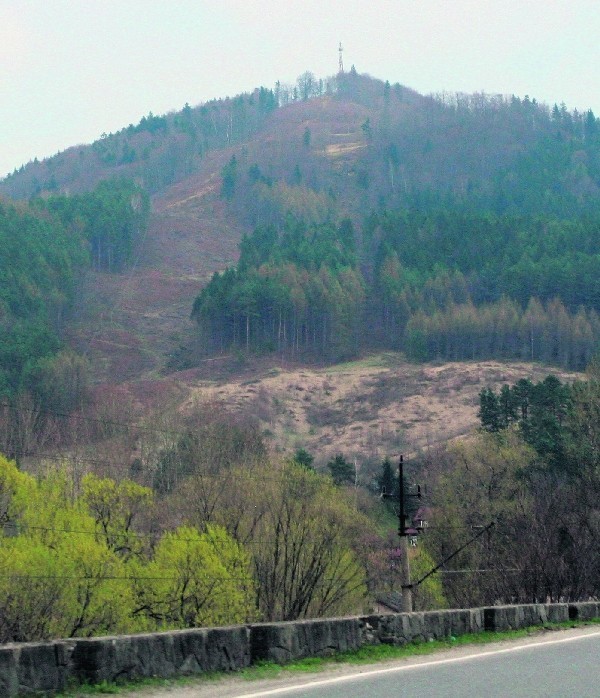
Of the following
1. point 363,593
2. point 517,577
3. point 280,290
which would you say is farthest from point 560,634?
point 280,290

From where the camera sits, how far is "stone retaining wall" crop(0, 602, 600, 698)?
1021 cm

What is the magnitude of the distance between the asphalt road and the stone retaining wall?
498 mm

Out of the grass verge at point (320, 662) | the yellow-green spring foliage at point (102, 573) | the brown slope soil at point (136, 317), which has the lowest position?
the yellow-green spring foliage at point (102, 573)

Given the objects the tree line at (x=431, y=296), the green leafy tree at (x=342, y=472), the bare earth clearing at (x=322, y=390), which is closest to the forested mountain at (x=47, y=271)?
the bare earth clearing at (x=322, y=390)

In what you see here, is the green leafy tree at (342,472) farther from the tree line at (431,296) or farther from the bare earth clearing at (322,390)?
the tree line at (431,296)

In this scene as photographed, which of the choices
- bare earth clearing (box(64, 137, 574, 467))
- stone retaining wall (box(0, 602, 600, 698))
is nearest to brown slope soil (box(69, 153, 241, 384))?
bare earth clearing (box(64, 137, 574, 467))

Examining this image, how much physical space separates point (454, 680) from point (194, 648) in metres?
2.90

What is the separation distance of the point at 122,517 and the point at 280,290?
93551mm

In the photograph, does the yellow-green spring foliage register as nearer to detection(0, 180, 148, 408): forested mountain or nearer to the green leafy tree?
the green leafy tree

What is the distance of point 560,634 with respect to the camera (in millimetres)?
20516

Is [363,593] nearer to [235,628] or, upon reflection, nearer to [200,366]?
[235,628]

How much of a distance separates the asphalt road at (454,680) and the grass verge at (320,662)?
0.25 meters

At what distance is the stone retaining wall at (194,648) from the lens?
10.2 metres

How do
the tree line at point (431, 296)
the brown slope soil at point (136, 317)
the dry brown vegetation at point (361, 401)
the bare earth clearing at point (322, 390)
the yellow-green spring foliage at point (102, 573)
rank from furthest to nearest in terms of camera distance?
1. the brown slope soil at point (136, 317)
2. the tree line at point (431, 296)
3. the bare earth clearing at point (322, 390)
4. the dry brown vegetation at point (361, 401)
5. the yellow-green spring foliage at point (102, 573)
